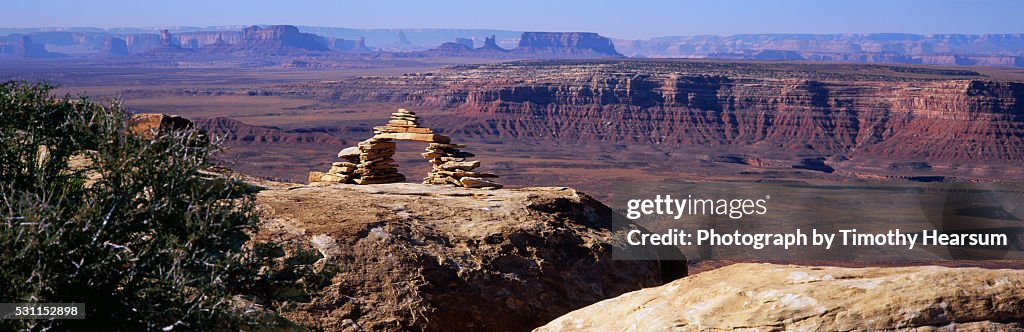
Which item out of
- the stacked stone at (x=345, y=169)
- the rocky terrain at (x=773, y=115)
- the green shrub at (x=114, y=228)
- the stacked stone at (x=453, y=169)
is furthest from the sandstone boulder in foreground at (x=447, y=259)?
the rocky terrain at (x=773, y=115)

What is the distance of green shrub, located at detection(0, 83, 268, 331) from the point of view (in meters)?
5.37

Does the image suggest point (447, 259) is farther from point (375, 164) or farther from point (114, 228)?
point (375, 164)

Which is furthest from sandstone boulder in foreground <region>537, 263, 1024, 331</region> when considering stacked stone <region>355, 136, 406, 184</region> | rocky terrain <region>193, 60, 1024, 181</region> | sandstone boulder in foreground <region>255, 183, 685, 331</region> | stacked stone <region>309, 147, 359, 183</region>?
rocky terrain <region>193, 60, 1024, 181</region>

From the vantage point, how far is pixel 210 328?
6.00 m

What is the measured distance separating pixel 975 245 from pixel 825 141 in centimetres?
7429

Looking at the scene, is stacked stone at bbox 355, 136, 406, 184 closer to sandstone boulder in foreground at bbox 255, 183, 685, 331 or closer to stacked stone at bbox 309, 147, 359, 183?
stacked stone at bbox 309, 147, 359, 183

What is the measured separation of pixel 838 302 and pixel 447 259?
14.6 ft

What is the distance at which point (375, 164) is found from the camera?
1600cm

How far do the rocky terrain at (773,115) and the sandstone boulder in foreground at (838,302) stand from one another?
95.2 metres

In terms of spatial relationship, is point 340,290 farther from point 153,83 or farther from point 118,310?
point 153,83

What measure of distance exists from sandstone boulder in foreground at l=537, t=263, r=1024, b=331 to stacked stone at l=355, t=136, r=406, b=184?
938cm

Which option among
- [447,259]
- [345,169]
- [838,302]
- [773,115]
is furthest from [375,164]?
[773,115]

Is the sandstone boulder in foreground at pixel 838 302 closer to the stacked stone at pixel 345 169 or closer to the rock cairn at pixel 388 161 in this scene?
the rock cairn at pixel 388 161

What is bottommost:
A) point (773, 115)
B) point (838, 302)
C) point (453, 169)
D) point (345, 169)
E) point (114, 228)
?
point (773, 115)
